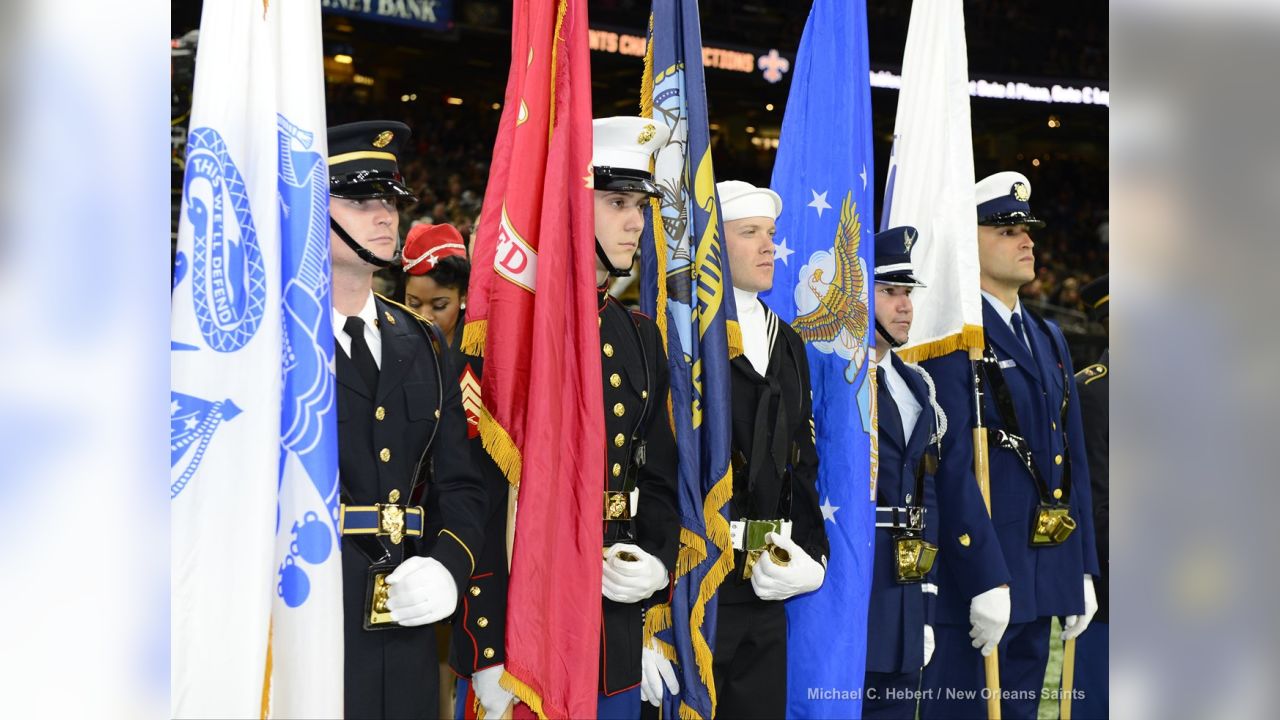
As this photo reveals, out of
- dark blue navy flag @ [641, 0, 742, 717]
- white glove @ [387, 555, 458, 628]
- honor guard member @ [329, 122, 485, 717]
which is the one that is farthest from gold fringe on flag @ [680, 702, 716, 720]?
white glove @ [387, 555, 458, 628]

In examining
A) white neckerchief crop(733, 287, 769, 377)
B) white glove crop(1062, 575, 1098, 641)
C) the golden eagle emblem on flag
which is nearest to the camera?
white neckerchief crop(733, 287, 769, 377)

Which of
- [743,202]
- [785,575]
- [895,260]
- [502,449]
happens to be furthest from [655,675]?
[895,260]

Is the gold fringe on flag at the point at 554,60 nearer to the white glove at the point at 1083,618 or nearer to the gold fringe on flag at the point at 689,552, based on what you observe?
the gold fringe on flag at the point at 689,552

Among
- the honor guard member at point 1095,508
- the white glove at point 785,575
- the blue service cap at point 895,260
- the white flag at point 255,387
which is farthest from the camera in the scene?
the honor guard member at point 1095,508

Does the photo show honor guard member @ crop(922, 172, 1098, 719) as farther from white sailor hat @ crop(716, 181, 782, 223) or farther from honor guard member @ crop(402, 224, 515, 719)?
honor guard member @ crop(402, 224, 515, 719)

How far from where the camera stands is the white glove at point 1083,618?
444 centimetres

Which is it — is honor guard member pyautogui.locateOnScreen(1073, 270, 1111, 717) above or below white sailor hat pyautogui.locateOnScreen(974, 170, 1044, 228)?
below

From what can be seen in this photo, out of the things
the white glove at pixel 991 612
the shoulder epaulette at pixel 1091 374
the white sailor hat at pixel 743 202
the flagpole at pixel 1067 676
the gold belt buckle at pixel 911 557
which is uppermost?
the white sailor hat at pixel 743 202

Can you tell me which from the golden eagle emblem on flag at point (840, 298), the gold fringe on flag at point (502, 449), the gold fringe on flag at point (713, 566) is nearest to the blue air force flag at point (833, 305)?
the golden eagle emblem on flag at point (840, 298)

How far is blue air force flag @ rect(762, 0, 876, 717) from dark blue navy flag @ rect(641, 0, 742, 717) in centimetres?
49

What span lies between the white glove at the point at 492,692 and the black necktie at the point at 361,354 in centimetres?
69

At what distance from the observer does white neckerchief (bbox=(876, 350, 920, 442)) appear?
13.1ft

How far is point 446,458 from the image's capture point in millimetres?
2734
